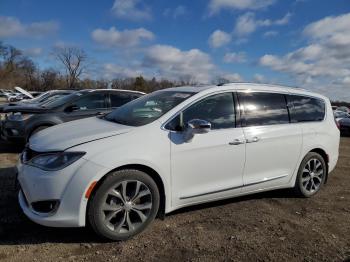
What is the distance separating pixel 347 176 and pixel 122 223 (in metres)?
5.12

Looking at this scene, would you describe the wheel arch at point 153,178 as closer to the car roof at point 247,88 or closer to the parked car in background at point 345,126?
the car roof at point 247,88

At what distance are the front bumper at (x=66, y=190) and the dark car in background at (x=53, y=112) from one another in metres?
4.74

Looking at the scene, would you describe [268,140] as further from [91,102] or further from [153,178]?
[91,102]

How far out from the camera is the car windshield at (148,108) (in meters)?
4.26

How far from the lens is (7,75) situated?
86125mm

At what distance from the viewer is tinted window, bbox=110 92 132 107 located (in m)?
8.91

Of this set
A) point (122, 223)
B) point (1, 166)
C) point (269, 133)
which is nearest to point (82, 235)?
point (122, 223)

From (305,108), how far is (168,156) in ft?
8.83

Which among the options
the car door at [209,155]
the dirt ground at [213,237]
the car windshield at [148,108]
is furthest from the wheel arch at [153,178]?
the car windshield at [148,108]

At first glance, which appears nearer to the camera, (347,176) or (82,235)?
(82,235)

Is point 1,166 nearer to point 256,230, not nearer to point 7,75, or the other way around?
point 256,230

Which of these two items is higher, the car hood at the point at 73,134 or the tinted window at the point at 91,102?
the tinted window at the point at 91,102

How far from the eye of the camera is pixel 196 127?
3990 millimetres

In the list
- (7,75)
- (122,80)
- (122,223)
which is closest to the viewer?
(122,223)
